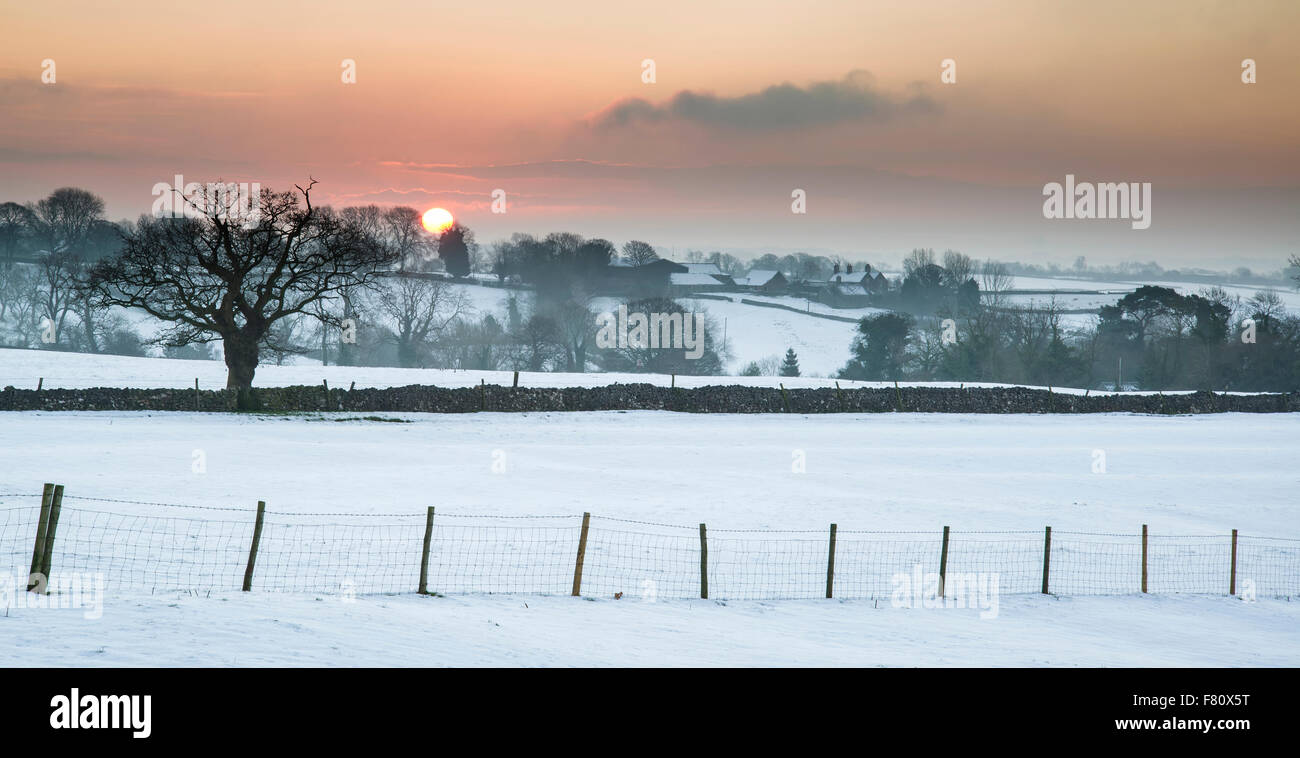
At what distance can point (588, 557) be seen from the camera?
20.3 metres

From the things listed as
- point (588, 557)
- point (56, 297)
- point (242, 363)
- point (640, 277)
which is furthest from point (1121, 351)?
point (56, 297)

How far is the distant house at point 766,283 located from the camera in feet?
540

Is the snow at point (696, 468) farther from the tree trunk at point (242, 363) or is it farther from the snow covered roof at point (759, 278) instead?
the snow covered roof at point (759, 278)

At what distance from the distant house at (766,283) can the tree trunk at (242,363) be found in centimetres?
12452

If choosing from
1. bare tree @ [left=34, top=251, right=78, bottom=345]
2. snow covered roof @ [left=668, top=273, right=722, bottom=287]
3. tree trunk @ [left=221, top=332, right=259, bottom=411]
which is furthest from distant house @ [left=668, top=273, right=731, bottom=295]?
tree trunk @ [left=221, top=332, right=259, bottom=411]

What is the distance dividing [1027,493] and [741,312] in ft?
353

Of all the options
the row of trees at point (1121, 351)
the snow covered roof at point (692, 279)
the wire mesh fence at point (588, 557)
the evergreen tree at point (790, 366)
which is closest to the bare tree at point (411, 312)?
the evergreen tree at point (790, 366)

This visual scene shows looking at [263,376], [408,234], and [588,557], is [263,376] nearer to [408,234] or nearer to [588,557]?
[588,557]

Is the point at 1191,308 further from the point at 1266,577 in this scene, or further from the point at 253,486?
the point at 253,486

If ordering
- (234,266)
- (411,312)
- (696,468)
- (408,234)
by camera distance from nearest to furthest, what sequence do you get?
(696,468)
(234,266)
(411,312)
(408,234)

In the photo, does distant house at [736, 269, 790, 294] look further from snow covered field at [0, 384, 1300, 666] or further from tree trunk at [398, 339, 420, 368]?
snow covered field at [0, 384, 1300, 666]

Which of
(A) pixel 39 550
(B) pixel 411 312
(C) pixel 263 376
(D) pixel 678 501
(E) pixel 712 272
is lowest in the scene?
(D) pixel 678 501

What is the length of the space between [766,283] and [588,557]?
488ft

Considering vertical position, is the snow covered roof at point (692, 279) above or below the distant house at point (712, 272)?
below
